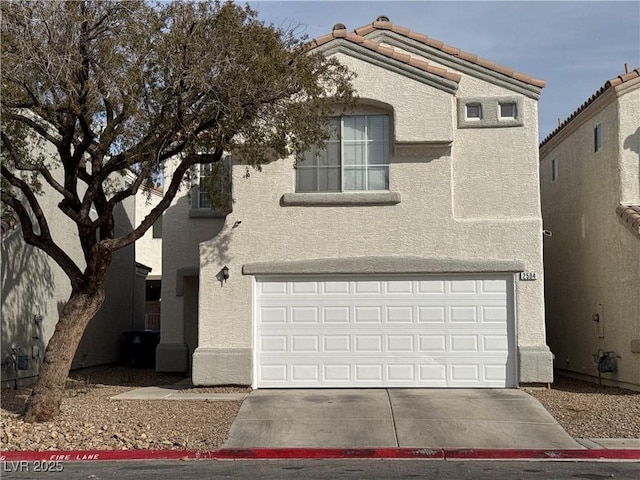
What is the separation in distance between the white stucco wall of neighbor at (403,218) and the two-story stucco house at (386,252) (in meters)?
0.03

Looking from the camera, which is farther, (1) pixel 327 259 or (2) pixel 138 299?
(2) pixel 138 299

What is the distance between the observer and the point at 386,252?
48.3 ft

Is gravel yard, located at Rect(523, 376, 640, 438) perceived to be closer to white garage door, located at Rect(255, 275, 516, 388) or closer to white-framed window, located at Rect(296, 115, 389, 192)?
white garage door, located at Rect(255, 275, 516, 388)

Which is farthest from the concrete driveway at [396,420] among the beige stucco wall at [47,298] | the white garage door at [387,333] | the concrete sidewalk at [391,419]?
the beige stucco wall at [47,298]

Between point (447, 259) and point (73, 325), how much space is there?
674 cm

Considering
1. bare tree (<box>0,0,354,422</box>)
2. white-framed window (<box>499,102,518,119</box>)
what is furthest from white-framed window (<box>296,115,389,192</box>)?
bare tree (<box>0,0,354,422</box>)

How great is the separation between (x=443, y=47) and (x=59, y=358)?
9387 millimetres

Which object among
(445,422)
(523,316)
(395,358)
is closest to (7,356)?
(395,358)

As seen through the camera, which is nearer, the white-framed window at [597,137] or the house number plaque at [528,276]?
the house number plaque at [528,276]

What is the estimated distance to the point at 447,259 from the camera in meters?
14.6

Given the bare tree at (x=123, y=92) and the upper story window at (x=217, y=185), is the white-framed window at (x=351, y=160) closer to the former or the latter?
the upper story window at (x=217, y=185)

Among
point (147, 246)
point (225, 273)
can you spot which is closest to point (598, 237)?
point (225, 273)

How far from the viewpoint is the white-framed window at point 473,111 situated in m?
15.2

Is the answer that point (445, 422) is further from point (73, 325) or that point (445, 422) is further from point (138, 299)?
point (138, 299)
